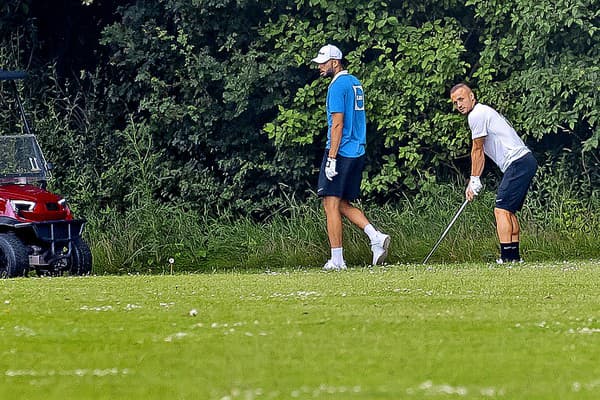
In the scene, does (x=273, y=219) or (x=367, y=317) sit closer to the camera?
(x=367, y=317)

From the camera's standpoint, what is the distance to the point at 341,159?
13.0 metres

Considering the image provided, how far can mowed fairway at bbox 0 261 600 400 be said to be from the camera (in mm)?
4480

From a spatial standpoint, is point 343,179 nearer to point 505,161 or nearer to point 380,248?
point 380,248

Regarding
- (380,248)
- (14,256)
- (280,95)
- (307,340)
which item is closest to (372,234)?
(380,248)

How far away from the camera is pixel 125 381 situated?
469cm

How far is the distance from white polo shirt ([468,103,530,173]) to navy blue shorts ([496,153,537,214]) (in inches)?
2.8

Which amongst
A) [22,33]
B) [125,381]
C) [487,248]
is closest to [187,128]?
[22,33]

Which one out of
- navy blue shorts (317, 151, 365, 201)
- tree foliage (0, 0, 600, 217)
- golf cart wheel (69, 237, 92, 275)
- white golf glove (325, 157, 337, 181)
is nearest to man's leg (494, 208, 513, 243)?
navy blue shorts (317, 151, 365, 201)

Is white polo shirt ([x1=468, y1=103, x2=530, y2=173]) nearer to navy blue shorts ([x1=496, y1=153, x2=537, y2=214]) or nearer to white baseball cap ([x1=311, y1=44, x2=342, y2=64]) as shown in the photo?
navy blue shorts ([x1=496, y1=153, x2=537, y2=214])

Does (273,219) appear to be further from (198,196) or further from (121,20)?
(121,20)

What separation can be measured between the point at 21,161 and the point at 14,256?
145 cm

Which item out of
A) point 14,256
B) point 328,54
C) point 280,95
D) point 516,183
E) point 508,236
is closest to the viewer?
point 14,256

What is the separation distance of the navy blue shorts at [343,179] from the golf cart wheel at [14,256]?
2.79 m

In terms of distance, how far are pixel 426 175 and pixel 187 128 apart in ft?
9.75
